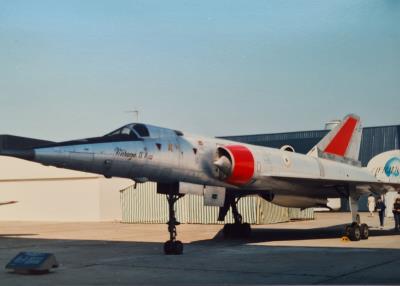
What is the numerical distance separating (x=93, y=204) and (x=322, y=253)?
1010 inches

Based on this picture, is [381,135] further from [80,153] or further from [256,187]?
[80,153]

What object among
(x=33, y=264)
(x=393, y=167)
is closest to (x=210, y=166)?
(x=33, y=264)

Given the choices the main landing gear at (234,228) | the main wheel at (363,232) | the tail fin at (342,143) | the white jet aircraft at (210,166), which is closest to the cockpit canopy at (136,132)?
the white jet aircraft at (210,166)

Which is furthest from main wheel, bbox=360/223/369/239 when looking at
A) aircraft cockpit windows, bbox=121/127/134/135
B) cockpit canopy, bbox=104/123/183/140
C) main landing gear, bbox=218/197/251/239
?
aircraft cockpit windows, bbox=121/127/134/135

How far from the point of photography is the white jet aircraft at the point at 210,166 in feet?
41.3

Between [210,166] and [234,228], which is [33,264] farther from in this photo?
[234,228]

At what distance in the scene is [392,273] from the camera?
996 centimetres

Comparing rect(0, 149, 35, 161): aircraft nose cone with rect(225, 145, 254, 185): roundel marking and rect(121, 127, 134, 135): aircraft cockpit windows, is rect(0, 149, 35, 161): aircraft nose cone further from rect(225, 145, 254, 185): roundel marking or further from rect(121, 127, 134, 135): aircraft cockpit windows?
rect(225, 145, 254, 185): roundel marking

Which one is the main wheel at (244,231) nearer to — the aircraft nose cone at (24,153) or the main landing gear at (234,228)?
the main landing gear at (234,228)

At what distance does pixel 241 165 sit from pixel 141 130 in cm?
337

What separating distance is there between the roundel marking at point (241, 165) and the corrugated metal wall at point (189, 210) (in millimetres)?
12927

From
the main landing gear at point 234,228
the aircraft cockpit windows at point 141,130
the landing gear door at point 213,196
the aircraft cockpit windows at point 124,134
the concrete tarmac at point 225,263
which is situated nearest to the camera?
the concrete tarmac at point 225,263

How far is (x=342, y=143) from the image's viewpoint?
21.8 metres

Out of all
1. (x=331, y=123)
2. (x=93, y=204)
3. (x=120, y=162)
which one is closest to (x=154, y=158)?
(x=120, y=162)
